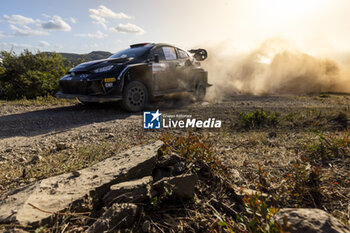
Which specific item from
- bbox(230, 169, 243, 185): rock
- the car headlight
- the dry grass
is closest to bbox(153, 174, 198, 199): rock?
the dry grass

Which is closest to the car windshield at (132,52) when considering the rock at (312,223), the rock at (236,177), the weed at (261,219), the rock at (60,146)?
the rock at (60,146)

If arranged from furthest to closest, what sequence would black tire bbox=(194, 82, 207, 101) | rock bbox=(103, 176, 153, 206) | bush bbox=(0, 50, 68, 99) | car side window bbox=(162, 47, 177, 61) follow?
black tire bbox=(194, 82, 207, 101)
bush bbox=(0, 50, 68, 99)
car side window bbox=(162, 47, 177, 61)
rock bbox=(103, 176, 153, 206)

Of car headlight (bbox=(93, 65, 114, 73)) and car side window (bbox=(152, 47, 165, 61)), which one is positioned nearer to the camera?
car headlight (bbox=(93, 65, 114, 73))

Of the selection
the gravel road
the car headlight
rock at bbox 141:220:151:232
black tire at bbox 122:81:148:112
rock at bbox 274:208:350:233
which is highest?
the car headlight

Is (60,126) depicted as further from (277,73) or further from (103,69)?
(277,73)

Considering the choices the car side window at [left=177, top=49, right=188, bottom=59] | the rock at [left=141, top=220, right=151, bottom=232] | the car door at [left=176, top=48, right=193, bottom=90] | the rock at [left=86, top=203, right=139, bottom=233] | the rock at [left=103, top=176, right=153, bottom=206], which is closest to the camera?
the rock at [left=86, top=203, right=139, bottom=233]

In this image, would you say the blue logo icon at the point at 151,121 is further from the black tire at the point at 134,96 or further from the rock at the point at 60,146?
the rock at the point at 60,146

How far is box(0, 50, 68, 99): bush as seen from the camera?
7.51m

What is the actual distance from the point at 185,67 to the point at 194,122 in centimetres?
322

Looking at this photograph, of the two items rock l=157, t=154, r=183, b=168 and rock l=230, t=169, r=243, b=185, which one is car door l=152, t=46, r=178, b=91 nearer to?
rock l=157, t=154, r=183, b=168

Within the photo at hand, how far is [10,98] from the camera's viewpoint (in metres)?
7.65

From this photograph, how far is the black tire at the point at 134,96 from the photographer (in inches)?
217

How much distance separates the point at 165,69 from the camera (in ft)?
21.0

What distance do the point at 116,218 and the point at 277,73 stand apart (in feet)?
45.5
